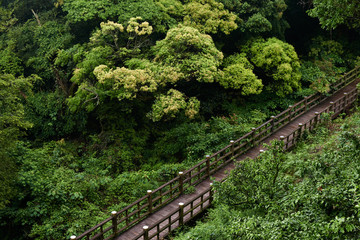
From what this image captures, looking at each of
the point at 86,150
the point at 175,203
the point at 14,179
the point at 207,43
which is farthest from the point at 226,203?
the point at 86,150

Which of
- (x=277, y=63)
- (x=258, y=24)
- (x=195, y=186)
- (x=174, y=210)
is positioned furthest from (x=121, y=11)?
(x=174, y=210)

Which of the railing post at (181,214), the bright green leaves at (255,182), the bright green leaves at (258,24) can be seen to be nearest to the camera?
the bright green leaves at (255,182)

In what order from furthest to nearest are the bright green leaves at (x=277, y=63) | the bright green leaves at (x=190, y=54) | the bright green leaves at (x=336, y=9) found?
the bright green leaves at (x=277, y=63), the bright green leaves at (x=190, y=54), the bright green leaves at (x=336, y=9)

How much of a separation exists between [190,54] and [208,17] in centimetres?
344

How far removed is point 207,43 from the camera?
17.2m

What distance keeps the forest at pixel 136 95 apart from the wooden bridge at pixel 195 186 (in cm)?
68

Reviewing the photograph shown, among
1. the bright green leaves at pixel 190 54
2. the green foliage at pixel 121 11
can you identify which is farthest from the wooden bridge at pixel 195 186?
the green foliage at pixel 121 11

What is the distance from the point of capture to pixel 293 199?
25.1 ft

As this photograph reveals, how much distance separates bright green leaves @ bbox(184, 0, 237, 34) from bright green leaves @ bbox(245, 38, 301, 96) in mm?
2012

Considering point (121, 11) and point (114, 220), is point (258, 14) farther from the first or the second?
point (114, 220)

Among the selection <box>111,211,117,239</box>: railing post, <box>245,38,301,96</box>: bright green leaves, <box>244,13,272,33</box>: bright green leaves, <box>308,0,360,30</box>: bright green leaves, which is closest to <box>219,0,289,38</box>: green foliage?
<box>244,13,272,33</box>: bright green leaves

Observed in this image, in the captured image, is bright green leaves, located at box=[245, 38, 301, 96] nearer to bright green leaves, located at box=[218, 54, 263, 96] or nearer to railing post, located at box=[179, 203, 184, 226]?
bright green leaves, located at box=[218, 54, 263, 96]

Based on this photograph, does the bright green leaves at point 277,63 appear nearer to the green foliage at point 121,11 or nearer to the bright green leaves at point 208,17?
the bright green leaves at point 208,17

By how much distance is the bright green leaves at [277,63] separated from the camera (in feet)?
63.4
